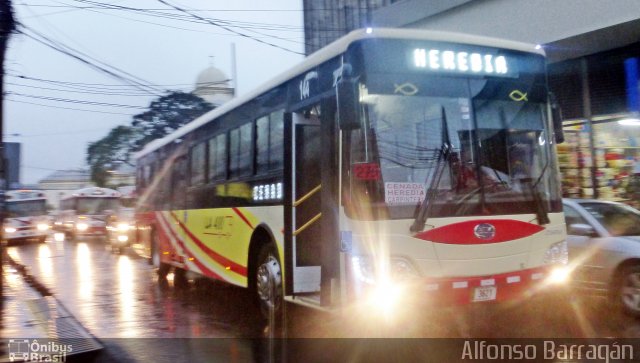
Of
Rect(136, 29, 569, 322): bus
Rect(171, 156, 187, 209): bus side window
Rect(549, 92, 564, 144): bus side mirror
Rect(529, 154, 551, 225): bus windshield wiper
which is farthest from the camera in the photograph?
Rect(171, 156, 187, 209): bus side window

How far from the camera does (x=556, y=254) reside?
639 centimetres

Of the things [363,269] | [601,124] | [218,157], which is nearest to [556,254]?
[363,269]

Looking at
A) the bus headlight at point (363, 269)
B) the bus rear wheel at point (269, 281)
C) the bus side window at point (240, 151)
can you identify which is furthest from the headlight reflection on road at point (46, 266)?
the bus headlight at point (363, 269)

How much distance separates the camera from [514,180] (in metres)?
6.28

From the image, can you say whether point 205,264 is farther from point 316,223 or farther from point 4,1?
point 4,1

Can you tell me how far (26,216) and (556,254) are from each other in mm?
29325

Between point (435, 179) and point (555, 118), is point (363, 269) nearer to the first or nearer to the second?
point (435, 179)

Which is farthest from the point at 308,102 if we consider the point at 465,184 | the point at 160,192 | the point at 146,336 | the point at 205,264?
the point at 160,192

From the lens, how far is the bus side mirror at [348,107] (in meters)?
5.59

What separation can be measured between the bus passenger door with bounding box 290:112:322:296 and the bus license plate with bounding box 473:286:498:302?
199 cm

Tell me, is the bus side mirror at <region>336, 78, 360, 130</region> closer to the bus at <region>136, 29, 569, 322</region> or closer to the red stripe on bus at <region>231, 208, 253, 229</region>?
the bus at <region>136, 29, 569, 322</region>

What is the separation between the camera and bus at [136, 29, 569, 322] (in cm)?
575

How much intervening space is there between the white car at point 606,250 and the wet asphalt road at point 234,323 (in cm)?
32

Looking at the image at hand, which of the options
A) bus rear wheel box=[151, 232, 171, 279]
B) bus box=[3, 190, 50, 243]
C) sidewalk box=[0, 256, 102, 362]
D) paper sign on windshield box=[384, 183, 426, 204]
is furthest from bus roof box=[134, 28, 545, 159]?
bus box=[3, 190, 50, 243]
